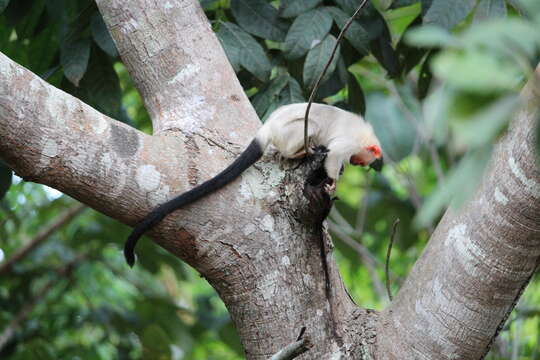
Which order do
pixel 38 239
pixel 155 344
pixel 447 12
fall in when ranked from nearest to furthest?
pixel 447 12 → pixel 155 344 → pixel 38 239

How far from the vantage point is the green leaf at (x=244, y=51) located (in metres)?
2.42

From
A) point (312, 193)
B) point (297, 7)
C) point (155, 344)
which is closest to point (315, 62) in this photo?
point (297, 7)

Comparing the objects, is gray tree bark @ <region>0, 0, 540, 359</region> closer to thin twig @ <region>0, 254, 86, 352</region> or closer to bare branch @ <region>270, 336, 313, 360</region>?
bare branch @ <region>270, 336, 313, 360</region>

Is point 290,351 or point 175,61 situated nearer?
point 290,351

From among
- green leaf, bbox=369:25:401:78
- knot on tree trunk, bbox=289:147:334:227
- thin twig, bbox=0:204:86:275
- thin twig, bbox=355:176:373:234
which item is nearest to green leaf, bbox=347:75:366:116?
green leaf, bbox=369:25:401:78

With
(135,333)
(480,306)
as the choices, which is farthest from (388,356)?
(135,333)

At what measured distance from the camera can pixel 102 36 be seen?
2459mm

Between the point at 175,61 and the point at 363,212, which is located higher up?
the point at 175,61

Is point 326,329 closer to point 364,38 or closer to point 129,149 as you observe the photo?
Result: point 129,149

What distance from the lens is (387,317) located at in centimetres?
201

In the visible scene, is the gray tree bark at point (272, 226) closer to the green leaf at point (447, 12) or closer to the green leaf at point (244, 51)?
the green leaf at point (244, 51)

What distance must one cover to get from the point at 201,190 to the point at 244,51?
0.76 metres

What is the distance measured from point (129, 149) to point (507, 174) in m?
0.99

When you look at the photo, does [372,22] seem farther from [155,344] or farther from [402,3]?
[155,344]
